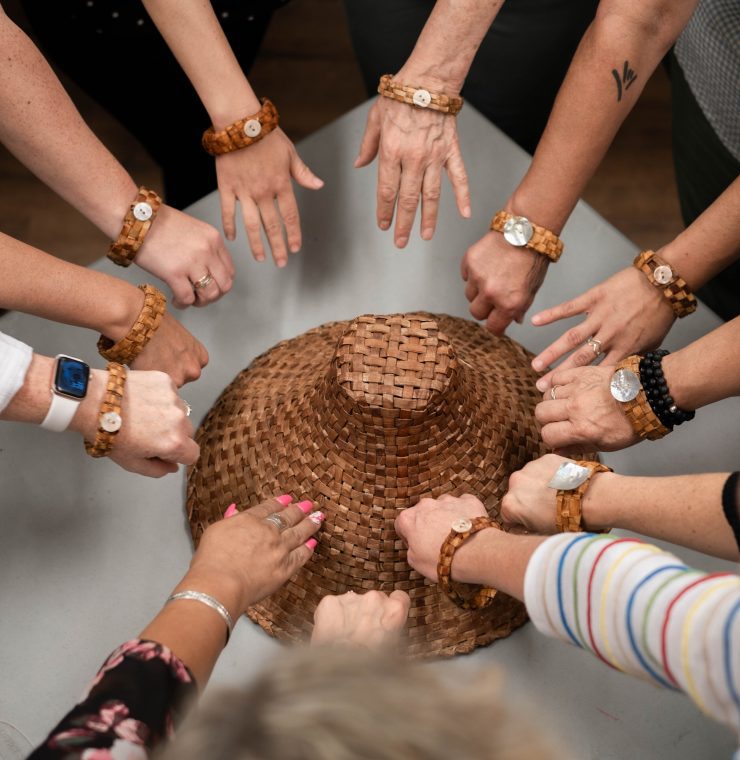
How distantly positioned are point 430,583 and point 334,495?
0.13 meters

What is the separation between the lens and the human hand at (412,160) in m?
0.97

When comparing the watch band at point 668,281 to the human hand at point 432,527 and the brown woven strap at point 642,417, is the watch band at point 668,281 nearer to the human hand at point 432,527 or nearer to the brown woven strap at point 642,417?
the brown woven strap at point 642,417

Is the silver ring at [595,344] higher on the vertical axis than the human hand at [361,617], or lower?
higher

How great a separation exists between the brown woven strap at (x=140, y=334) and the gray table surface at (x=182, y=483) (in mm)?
127

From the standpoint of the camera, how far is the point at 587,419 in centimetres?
83

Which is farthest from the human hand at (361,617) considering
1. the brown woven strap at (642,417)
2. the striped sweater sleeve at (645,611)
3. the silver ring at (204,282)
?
the silver ring at (204,282)

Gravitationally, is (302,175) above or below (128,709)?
above

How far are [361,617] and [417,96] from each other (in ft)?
1.86

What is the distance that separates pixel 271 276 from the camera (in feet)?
3.54

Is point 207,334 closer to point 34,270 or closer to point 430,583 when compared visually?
point 34,270

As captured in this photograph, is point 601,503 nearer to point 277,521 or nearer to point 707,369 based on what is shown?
point 707,369

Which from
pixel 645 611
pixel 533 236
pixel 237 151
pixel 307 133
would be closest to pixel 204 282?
pixel 237 151

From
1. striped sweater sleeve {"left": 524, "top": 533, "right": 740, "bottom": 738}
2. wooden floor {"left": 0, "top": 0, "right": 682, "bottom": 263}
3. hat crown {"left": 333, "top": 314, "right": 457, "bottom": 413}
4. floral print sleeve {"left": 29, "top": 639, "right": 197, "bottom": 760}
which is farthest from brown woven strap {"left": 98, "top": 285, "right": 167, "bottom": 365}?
wooden floor {"left": 0, "top": 0, "right": 682, "bottom": 263}

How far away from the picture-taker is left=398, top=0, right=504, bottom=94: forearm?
3.15ft
